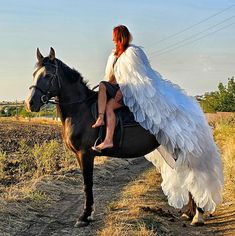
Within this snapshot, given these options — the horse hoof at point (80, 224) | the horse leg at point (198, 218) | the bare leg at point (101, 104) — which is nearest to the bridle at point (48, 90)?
the bare leg at point (101, 104)

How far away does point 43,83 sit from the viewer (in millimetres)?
6898

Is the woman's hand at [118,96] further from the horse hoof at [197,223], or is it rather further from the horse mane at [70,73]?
the horse hoof at [197,223]

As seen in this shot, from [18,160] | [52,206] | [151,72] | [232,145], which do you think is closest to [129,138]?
[151,72]

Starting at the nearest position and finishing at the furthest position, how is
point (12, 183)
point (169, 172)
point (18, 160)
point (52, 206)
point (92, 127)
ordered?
point (92, 127) < point (169, 172) < point (52, 206) < point (12, 183) < point (18, 160)

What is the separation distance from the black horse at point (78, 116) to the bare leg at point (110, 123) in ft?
0.72

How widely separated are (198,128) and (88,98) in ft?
5.31

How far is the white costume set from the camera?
22.6 feet

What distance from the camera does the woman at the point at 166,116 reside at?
22.6ft

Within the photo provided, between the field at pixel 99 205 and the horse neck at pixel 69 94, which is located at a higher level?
the horse neck at pixel 69 94

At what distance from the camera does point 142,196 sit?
901cm

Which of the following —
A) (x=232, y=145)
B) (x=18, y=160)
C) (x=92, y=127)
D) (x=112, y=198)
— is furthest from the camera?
(x=18, y=160)

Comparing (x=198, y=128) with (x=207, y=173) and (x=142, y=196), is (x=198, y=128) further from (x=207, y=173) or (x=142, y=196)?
(x=142, y=196)

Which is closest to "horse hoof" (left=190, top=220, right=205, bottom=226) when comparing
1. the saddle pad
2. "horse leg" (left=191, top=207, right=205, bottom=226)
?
"horse leg" (left=191, top=207, right=205, bottom=226)

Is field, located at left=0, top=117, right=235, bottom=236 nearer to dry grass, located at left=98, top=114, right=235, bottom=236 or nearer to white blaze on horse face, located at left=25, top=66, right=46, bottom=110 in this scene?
dry grass, located at left=98, top=114, right=235, bottom=236
